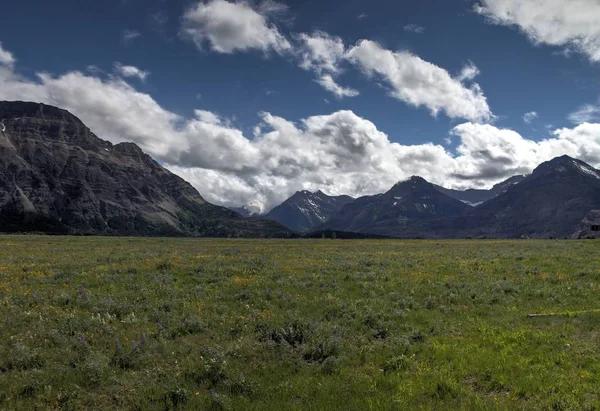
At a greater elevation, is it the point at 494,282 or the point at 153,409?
the point at 494,282

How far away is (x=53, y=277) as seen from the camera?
24.5 meters

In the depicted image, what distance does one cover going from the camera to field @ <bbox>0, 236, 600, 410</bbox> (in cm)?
1012

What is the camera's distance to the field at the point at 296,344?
10.1 m

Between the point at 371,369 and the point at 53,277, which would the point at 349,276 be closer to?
the point at 371,369

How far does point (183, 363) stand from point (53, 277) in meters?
17.0

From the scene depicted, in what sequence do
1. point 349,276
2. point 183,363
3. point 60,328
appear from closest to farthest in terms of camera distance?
point 183,363 → point 60,328 → point 349,276

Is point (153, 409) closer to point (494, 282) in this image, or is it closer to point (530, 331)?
point (530, 331)

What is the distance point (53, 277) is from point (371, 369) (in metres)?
21.6

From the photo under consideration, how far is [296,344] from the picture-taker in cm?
1370

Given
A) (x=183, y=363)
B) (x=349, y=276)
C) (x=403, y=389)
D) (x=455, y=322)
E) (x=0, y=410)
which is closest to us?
(x=0, y=410)

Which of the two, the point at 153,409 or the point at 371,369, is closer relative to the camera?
the point at 153,409

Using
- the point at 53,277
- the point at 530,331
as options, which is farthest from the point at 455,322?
the point at 53,277

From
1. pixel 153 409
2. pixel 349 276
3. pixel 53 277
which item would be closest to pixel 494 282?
pixel 349 276

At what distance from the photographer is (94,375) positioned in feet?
36.0
